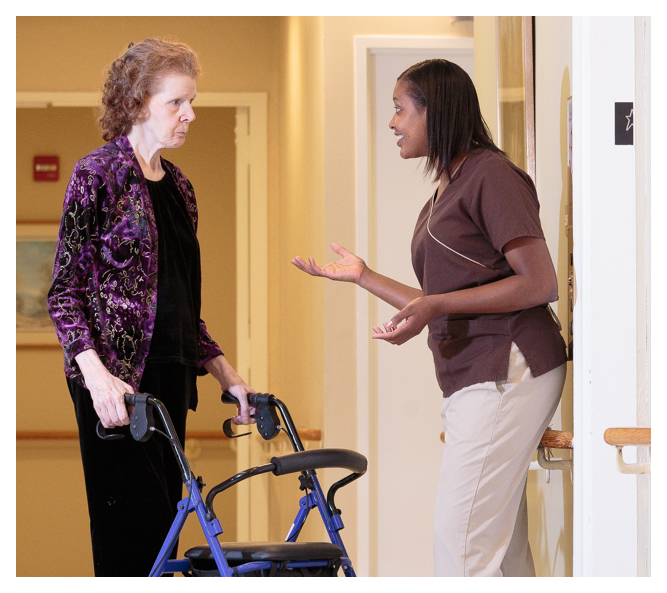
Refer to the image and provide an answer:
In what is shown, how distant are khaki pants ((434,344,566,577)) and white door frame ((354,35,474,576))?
1668 millimetres

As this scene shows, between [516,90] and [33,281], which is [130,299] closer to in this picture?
[516,90]

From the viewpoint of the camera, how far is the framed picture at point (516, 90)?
2.40 meters

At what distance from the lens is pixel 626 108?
1.71 meters

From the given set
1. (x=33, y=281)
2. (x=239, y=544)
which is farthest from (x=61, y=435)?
(x=239, y=544)

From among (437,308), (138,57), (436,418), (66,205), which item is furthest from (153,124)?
(436,418)

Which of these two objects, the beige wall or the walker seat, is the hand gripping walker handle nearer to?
the walker seat

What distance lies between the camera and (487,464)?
1768 millimetres

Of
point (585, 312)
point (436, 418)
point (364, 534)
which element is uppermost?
point (585, 312)

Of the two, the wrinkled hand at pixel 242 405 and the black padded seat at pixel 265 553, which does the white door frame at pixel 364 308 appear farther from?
the black padded seat at pixel 265 553

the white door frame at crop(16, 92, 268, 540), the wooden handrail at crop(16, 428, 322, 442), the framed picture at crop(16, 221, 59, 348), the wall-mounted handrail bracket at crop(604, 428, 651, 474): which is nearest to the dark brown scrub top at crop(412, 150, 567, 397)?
the wall-mounted handrail bracket at crop(604, 428, 651, 474)
